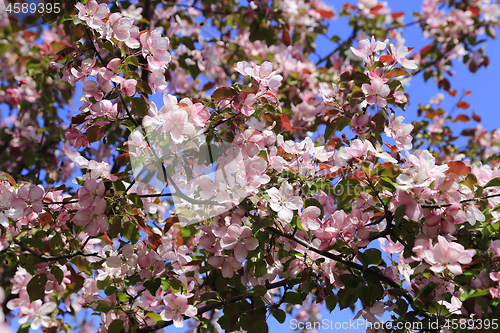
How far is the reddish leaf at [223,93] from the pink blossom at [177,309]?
0.73 metres

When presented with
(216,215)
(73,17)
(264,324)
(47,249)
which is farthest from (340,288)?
(73,17)

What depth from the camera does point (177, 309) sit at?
4.66 ft

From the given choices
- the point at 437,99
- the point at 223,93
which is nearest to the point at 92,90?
the point at 223,93

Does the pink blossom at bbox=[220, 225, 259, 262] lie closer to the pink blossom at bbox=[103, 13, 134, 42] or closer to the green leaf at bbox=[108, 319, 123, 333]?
the green leaf at bbox=[108, 319, 123, 333]

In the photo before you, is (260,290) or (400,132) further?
(400,132)

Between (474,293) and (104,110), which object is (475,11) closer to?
(474,293)

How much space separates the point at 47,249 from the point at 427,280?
156cm

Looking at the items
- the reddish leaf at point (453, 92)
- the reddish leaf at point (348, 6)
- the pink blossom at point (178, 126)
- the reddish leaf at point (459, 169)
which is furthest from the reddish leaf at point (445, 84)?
the pink blossom at point (178, 126)

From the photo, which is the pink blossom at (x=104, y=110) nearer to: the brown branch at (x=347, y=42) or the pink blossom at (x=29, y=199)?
the pink blossom at (x=29, y=199)

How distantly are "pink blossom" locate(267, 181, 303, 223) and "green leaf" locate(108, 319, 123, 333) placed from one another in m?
0.76

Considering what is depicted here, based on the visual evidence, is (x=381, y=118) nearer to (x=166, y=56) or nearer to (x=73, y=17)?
(x=166, y=56)

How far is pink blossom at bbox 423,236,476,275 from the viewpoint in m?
1.09

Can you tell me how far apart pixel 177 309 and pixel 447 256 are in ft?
3.08

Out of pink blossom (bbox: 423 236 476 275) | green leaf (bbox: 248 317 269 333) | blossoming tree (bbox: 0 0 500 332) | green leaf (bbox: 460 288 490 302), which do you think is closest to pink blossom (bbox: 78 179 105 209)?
blossoming tree (bbox: 0 0 500 332)
